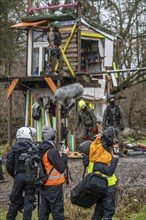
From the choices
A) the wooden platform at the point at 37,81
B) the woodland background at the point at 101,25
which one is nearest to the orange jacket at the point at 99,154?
the wooden platform at the point at 37,81

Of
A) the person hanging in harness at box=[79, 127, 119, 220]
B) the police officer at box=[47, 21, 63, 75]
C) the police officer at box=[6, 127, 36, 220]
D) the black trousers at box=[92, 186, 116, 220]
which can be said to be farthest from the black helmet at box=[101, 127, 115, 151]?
the police officer at box=[47, 21, 63, 75]

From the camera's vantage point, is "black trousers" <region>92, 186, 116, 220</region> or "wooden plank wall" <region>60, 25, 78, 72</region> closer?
"black trousers" <region>92, 186, 116, 220</region>

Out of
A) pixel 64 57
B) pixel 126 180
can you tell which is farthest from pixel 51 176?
pixel 64 57

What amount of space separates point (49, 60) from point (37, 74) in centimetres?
116

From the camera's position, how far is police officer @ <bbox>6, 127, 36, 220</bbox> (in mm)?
8016

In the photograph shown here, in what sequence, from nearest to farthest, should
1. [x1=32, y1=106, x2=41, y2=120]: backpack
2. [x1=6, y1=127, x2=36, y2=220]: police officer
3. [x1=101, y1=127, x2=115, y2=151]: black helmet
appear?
[x1=101, y1=127, x2=115, y2=151]: black helmet
[x1=6, y1=127, x2=36, y2=220]: police officer
[x1=32, y1=106, x2=41, y2=120]: backpack

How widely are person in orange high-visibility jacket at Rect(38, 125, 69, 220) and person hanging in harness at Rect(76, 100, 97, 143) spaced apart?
22.4 feet

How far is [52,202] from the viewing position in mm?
7617

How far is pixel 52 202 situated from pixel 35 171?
583mm

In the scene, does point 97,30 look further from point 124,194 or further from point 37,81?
point 124,194

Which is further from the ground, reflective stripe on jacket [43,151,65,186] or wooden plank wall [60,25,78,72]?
wooden plank wall [60,25,78,72]

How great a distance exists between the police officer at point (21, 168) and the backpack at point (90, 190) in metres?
1.07

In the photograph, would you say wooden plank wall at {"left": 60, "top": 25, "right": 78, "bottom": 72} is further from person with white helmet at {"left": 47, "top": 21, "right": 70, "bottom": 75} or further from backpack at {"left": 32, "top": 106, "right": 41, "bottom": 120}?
backpack at {"left": 32, "top": 106, "right": 41, "bottom": 120}

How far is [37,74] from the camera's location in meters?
19.1
